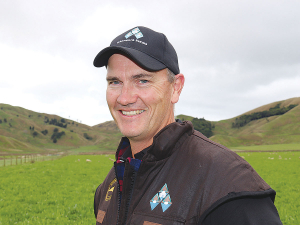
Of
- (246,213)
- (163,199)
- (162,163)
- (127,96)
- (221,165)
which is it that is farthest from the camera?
(127,96)

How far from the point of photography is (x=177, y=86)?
2.76 meters

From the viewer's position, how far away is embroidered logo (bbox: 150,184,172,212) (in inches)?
74.5

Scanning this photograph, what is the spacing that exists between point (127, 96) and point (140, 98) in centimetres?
16

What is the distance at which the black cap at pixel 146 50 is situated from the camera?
94.0 inches

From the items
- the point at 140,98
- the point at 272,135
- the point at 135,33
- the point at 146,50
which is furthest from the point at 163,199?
the point at 272,135

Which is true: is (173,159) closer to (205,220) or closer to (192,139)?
(192,139)

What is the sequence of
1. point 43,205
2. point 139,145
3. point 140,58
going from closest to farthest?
1. point 140,58
2. point 139,145
3. point 43,205

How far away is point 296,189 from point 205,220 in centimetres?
1951

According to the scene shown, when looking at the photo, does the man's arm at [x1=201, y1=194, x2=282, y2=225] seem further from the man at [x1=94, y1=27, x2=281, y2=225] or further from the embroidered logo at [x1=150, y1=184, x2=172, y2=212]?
the embroidered logo at [x1=150, y1=184, x2=172, y2=212]

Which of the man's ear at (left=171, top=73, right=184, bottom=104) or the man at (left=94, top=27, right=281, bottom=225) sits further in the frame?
the man's ear at (left=171, top=73, right=184, bottom=104)

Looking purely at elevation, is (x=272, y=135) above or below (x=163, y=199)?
below

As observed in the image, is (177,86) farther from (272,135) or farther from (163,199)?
(272,135)

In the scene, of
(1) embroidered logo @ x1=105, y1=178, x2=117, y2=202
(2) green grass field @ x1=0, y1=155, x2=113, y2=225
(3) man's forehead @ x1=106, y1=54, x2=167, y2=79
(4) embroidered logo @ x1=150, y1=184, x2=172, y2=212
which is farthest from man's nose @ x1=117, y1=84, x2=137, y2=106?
(2) green grass field @ x1=0, y1=155, x2=113, y2=225

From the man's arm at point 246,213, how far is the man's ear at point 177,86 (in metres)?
1.43
